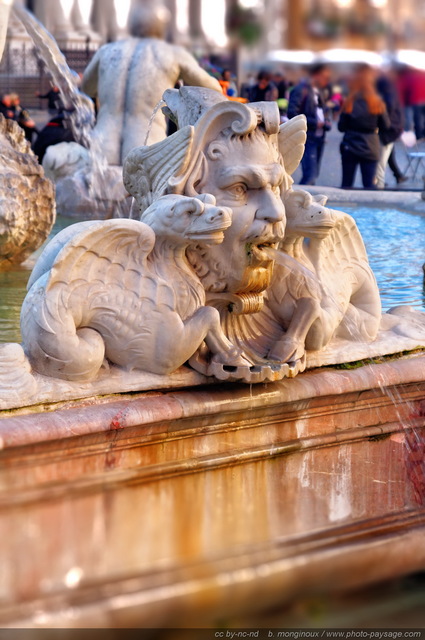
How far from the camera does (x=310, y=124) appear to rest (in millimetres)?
11359

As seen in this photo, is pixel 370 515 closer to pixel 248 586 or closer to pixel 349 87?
pixel 248 586

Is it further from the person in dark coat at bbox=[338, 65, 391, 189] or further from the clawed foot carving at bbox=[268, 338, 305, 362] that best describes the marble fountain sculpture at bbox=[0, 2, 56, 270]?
the person in dark coat at bbox=[338, 65, 391, 189]

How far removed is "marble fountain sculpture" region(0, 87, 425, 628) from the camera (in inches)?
106

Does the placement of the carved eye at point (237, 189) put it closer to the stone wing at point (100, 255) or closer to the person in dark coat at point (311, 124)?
the stone wing at point (100, 255)

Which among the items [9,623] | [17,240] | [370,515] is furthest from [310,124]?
[9,623]

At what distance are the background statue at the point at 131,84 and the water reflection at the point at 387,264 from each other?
36.0 inches

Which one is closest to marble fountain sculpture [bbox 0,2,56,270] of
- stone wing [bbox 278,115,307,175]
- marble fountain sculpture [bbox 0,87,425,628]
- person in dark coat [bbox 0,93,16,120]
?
marble fountain sculpture [bbox 0,87,425,628]

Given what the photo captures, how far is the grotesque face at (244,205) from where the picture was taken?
3.00 meters

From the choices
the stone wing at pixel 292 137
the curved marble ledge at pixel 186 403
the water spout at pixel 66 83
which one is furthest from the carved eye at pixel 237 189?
the water spout at pixel 66 83

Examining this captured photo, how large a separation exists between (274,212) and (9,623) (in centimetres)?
126

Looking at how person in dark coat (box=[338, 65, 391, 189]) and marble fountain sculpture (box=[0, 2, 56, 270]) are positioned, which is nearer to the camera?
marble fountain sculpture (box=[0, 2, 56, 270])

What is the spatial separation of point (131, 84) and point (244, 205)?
5558mm

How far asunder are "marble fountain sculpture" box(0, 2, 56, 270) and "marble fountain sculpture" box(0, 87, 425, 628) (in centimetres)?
171

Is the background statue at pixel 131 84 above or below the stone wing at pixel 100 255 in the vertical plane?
below
